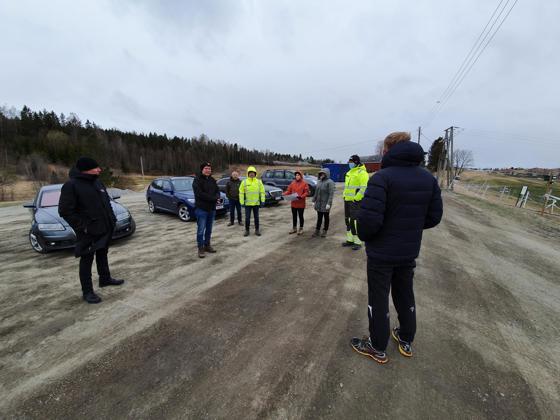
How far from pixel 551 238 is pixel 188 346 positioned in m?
10.9

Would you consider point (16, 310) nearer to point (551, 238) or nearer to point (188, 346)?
point (188, 346)

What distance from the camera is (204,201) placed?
487 cm

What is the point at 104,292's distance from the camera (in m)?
3.46

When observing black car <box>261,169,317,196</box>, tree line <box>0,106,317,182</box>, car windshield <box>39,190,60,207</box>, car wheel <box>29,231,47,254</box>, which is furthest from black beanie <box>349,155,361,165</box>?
tree line <box>0,106,317,182</box>

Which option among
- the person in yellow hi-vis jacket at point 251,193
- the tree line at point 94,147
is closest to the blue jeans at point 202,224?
the person in yellow hi-vis jacket at point 251,193

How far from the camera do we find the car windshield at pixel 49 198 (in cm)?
574

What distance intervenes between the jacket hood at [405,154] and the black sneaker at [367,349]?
67.0 inches

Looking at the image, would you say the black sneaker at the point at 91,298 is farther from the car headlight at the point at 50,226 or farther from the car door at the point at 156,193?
the car door at the point at 156,193

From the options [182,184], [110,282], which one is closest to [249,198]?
[110,282]

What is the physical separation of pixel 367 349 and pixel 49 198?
7.60 metres

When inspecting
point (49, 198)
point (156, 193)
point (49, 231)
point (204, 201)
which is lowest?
point (49, 231)

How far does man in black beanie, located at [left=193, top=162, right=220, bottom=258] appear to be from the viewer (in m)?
4.84

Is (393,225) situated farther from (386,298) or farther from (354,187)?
(354,187)

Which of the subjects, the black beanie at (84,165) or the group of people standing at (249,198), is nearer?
the black beanie at (84,165)
